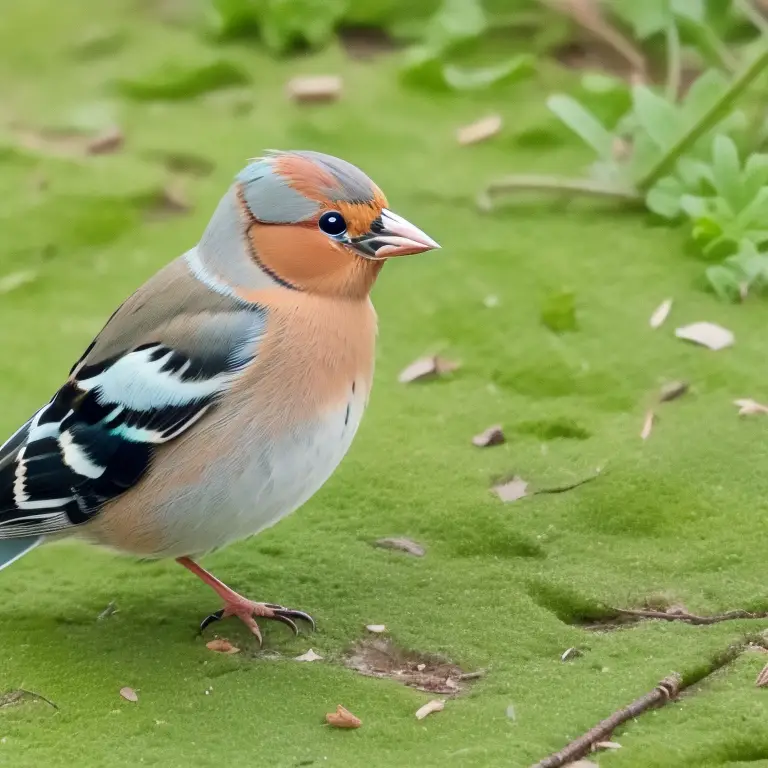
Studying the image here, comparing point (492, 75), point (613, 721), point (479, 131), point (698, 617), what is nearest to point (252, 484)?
point (613, 721)

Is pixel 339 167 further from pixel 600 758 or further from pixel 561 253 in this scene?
pixel 561 253

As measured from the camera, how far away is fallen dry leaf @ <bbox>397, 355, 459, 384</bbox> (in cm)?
333

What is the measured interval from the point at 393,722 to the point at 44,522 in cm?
78

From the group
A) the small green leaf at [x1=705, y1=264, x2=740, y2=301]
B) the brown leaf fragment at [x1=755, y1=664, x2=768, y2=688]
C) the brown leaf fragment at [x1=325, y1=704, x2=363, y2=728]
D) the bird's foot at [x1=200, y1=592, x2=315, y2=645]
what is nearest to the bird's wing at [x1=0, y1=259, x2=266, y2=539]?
the bird's foot at [x1=200, y1=592, x2=315, y2=645]

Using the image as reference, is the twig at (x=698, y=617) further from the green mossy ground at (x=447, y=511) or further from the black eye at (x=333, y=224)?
the black eye at (x=333, y=224)

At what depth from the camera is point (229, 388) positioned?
7.51ft

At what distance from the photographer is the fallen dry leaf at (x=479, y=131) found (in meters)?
4.41

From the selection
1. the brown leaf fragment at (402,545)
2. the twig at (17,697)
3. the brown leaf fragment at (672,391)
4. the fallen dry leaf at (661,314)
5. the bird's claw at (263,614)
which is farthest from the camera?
the fallen dry leaf at (661,314)

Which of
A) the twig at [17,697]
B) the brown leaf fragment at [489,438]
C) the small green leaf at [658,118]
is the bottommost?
the twig at [17,697]

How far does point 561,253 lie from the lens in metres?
3.74

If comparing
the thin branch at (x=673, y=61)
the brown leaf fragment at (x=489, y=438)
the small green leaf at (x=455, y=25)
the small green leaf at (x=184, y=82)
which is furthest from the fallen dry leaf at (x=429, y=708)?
the small green leaf at (x=184, y=82)

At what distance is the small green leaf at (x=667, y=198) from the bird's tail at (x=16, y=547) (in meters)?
2.14

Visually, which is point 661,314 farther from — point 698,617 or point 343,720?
point 343,720

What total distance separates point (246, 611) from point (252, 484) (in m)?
0.36
